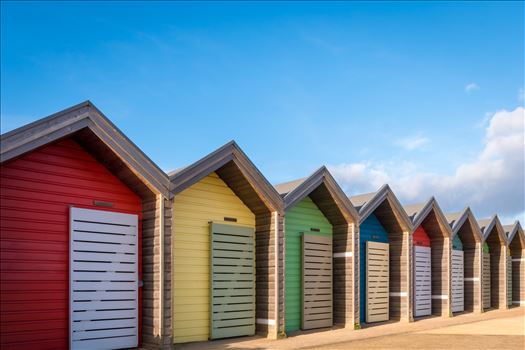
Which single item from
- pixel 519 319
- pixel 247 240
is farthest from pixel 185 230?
pixel 519 319

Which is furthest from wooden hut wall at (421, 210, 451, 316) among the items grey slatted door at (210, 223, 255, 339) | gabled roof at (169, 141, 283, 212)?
grey slatted door at (210, 223, 255, 339)

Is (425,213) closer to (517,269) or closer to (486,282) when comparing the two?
(486,282)

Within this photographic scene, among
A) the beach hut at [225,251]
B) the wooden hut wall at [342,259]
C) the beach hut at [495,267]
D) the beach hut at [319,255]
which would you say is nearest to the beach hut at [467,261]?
the beach hut at [495,267]

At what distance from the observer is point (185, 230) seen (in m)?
13.5

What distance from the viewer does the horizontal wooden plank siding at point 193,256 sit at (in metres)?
Answer: 13.2

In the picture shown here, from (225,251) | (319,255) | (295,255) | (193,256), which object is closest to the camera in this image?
(193,256)

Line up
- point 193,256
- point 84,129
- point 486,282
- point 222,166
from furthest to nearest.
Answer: point 486,282
point 222,166
point 193,256
point 84,129

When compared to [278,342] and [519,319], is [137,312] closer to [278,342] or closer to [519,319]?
[278,342]

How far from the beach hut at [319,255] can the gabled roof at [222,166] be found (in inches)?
Result: 43.8

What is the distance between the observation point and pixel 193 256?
13.6m

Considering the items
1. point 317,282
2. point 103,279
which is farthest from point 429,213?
point 103,279

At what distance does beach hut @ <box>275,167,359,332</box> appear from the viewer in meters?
16.1

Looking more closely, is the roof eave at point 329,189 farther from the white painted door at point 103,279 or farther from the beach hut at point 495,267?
the beach hut at point 495,267

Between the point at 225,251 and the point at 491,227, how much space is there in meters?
17.0
